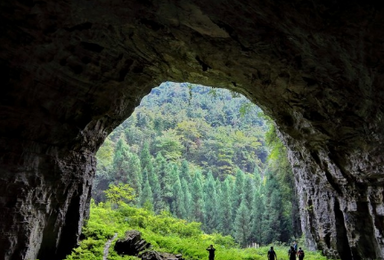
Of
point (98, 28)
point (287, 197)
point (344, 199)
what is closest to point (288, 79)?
point (98, 28)

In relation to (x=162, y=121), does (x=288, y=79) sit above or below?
below

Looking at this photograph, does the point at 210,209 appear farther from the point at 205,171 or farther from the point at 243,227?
the point at 205,171

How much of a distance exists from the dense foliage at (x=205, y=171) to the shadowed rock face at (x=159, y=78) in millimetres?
4605

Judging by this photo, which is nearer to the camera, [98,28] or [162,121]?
[98,28]

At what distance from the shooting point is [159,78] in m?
12.2

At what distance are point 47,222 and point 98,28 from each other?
278 inches

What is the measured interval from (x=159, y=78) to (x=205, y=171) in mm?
55985

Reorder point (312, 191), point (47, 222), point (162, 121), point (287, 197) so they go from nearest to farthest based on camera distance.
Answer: point (47, 222) < point (312, 191) < point (287, 197) < point (162, 121)

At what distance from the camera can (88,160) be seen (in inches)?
501

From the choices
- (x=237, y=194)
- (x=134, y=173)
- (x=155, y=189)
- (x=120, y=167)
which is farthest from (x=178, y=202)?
(x=120, y=167)

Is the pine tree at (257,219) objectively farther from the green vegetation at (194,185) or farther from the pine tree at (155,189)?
the pine tree at (155,189)

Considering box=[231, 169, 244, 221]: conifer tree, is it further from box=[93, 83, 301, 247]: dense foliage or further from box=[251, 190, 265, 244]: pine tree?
box=[251, 190, 265, 244]: pine tree

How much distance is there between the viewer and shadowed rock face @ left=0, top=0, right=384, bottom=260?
6.87m

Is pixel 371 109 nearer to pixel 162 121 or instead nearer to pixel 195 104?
pixel 162 121
